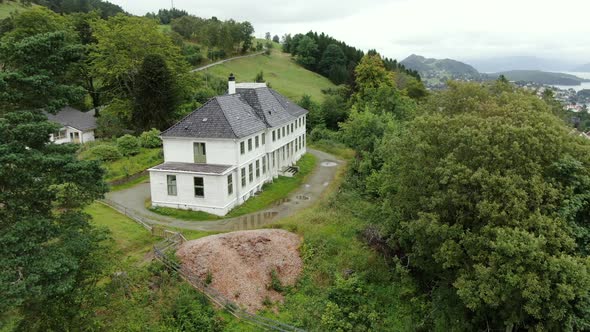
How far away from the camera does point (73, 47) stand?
1445 centimetres

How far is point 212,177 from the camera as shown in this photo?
93.9 feet

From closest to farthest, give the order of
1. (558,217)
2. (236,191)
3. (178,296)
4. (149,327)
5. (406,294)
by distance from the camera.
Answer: (558,217) < (149,327) < (178,296) < (406,294) < (236,191)

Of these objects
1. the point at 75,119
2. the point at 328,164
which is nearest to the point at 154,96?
the point at 75,119

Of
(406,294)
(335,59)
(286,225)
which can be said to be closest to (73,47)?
(286,225)

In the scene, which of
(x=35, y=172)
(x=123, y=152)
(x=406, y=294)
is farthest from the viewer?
(x=123, y=152)

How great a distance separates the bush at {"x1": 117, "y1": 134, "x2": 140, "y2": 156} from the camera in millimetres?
42819

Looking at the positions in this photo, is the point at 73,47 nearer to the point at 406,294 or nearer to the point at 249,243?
the point at 249,243

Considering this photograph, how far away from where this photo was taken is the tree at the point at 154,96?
48312 millimetres

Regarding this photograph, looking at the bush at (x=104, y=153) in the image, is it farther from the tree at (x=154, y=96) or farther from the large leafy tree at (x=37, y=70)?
the large leafy tree at (x=37, y=70)

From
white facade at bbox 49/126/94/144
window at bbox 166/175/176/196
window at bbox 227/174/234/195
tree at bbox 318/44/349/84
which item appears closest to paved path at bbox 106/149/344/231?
window at bbox 166/175/176/196

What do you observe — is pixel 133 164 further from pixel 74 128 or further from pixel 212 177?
pixel 74 128

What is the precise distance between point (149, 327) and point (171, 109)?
121 feet

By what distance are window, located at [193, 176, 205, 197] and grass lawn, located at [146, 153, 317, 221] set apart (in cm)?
119

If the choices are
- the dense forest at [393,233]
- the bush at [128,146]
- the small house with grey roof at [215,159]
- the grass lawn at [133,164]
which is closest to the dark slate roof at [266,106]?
the small house with grey roof at [215,159]
